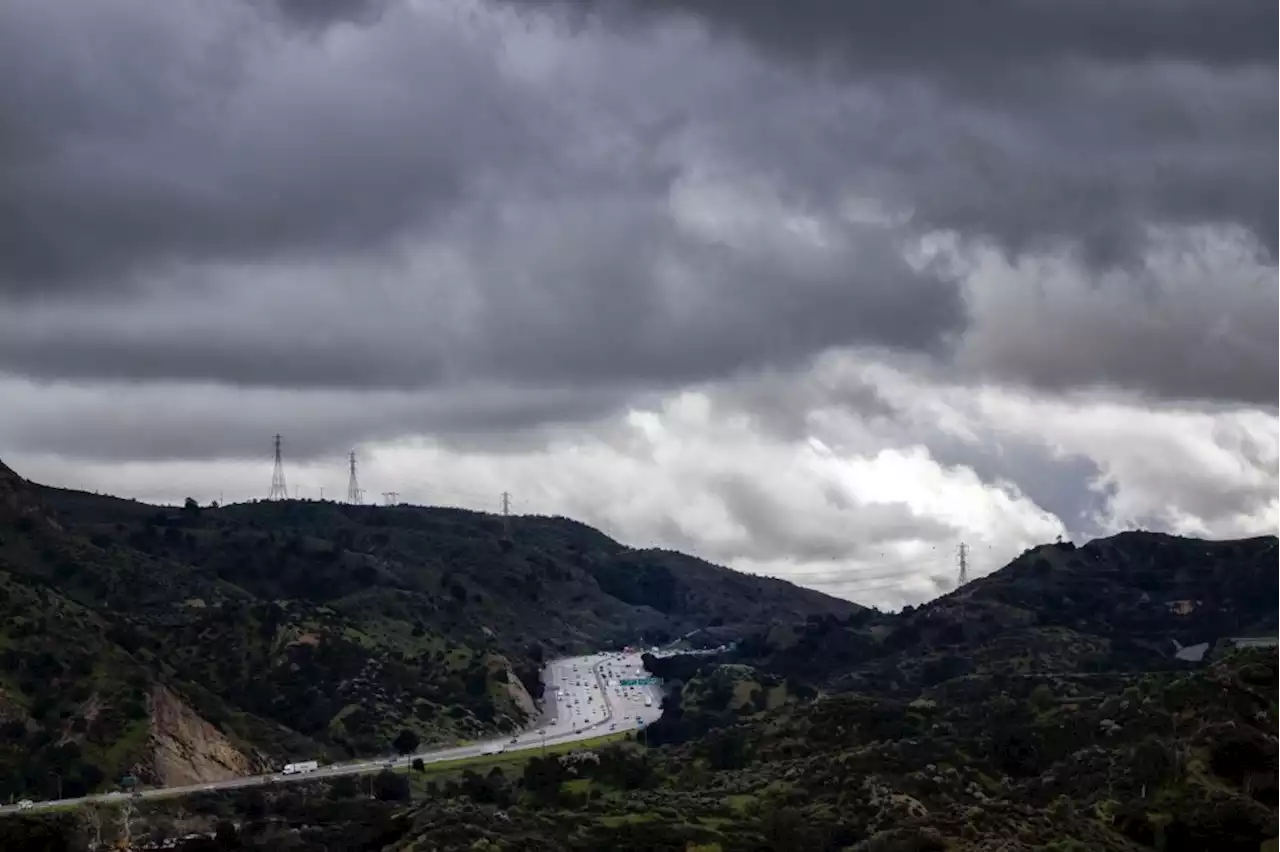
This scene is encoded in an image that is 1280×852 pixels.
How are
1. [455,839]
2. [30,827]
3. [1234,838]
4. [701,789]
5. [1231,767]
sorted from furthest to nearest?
[701,789]
[1231,767]
[30,827]
[1234,838]
[455,839]

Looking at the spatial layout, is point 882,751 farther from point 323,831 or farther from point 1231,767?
point 323,831

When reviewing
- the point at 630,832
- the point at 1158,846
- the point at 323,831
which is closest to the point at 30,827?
the point at 323,831

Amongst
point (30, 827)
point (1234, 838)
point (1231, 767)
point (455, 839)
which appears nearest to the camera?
point (455, 839)

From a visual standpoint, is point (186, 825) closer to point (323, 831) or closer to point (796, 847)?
point (323, 831)

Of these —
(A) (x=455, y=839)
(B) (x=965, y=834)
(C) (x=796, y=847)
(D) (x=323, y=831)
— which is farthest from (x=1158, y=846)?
(D) (x=323, y=831)

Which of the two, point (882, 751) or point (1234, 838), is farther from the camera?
point (882, 751)

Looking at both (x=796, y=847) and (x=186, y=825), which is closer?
(x=796, y=847)

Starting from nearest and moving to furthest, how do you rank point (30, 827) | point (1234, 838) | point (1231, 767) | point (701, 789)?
point (1234, 838)
point (30, 827)
point (1231, 767)
point (701, 789)

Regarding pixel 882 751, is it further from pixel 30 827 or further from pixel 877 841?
pixel 30 827

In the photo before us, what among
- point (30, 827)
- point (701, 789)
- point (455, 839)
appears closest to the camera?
point (455, 839)
